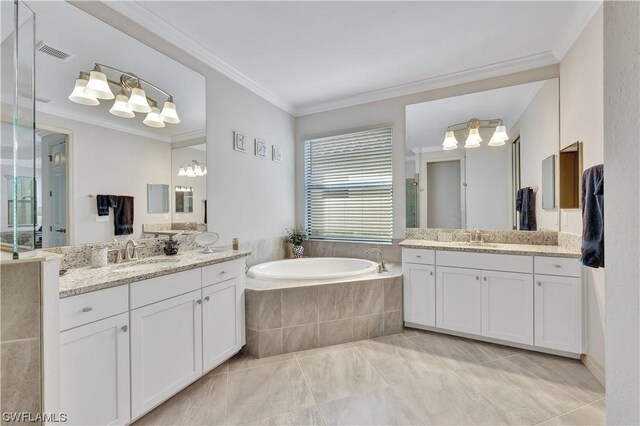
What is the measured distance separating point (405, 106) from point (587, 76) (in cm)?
158

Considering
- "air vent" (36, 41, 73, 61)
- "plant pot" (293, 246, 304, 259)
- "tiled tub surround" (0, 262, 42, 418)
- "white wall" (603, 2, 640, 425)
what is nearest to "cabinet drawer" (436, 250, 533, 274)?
"plant pot" (293, 246, 304, 259)

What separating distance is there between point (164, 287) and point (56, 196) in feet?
2.65

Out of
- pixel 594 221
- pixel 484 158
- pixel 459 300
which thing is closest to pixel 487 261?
pixel 459 300

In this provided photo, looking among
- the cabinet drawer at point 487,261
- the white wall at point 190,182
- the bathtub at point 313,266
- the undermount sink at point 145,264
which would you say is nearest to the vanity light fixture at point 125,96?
the white wall at point 190,182

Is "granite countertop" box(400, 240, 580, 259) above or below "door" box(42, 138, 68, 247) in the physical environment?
below

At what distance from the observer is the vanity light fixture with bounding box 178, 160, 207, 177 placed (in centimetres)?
246

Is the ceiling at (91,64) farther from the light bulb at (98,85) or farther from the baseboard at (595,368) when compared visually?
the baseboard at (595,368)

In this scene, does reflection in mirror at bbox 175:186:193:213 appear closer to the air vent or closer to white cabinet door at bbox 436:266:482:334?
the air vent

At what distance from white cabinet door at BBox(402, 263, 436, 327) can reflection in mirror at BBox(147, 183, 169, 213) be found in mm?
2286

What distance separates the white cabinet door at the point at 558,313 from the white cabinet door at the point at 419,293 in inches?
32.5

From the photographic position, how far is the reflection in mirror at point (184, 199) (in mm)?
2424

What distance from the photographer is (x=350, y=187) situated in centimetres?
378

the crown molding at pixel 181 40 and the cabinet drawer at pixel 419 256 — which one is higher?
the crown molding at pixel 181 40

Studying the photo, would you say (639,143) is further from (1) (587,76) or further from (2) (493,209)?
(2) (493,209)
